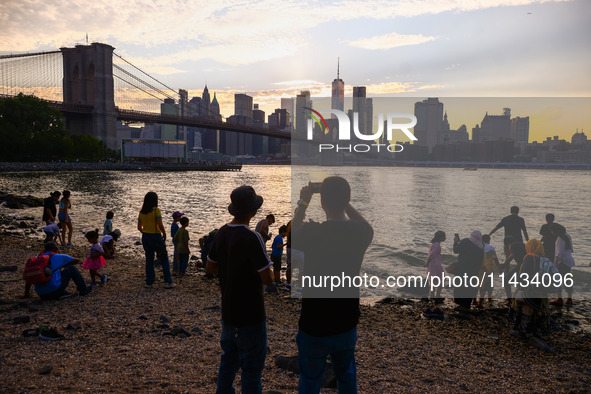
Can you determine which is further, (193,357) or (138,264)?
(138,264)

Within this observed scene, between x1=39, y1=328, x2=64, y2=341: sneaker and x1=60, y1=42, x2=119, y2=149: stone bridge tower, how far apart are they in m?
79.9

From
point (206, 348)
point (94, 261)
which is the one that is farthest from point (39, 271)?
point (206, 348)

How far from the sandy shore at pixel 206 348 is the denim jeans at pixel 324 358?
1.33 meters

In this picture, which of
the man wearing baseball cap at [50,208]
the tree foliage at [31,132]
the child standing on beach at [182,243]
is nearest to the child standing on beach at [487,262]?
the child standing on beach at [182,243]

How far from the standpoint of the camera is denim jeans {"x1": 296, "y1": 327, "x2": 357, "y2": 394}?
9.04 ft

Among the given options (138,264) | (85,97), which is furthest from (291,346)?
(85,97)

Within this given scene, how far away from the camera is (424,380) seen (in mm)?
4348

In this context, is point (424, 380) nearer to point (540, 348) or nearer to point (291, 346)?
point (291, 346)

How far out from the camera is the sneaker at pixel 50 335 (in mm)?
4740

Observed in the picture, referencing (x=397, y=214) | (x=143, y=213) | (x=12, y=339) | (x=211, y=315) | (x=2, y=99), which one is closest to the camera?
(x=12, y=339)

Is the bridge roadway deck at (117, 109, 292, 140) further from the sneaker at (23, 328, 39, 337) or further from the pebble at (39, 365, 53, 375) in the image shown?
the pebble at (39, 365, 53, 375)

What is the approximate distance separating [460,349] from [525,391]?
3.68ft

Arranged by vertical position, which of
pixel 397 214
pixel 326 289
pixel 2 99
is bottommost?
pixel 397 214

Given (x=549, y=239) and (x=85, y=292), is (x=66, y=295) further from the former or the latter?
(x=549, y=239)
